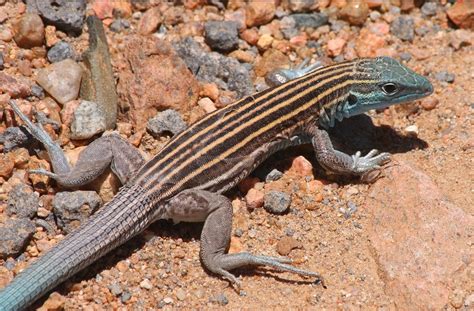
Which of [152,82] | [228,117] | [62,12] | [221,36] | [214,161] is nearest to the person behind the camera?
[214,161]

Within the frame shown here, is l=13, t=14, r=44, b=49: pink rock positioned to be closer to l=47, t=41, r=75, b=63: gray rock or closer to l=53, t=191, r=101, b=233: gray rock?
l=47, t=41, r=75, b=63: gray rock

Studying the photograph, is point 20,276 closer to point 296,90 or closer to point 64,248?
point 64,248

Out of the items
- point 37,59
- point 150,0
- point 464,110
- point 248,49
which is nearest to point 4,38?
point 37,59

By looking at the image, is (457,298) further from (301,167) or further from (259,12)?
(259,12)

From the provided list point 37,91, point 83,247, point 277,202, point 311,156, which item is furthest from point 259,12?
point 83,247

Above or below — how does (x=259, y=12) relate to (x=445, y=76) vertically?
above

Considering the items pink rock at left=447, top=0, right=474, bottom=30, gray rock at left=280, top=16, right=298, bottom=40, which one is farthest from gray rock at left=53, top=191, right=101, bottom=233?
pink rock at left=447, top=0, right=474, bottom=30

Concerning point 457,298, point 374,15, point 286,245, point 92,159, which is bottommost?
point 457,298

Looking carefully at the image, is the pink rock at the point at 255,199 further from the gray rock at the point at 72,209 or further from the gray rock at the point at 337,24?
the gray rock at the point at 337,24
